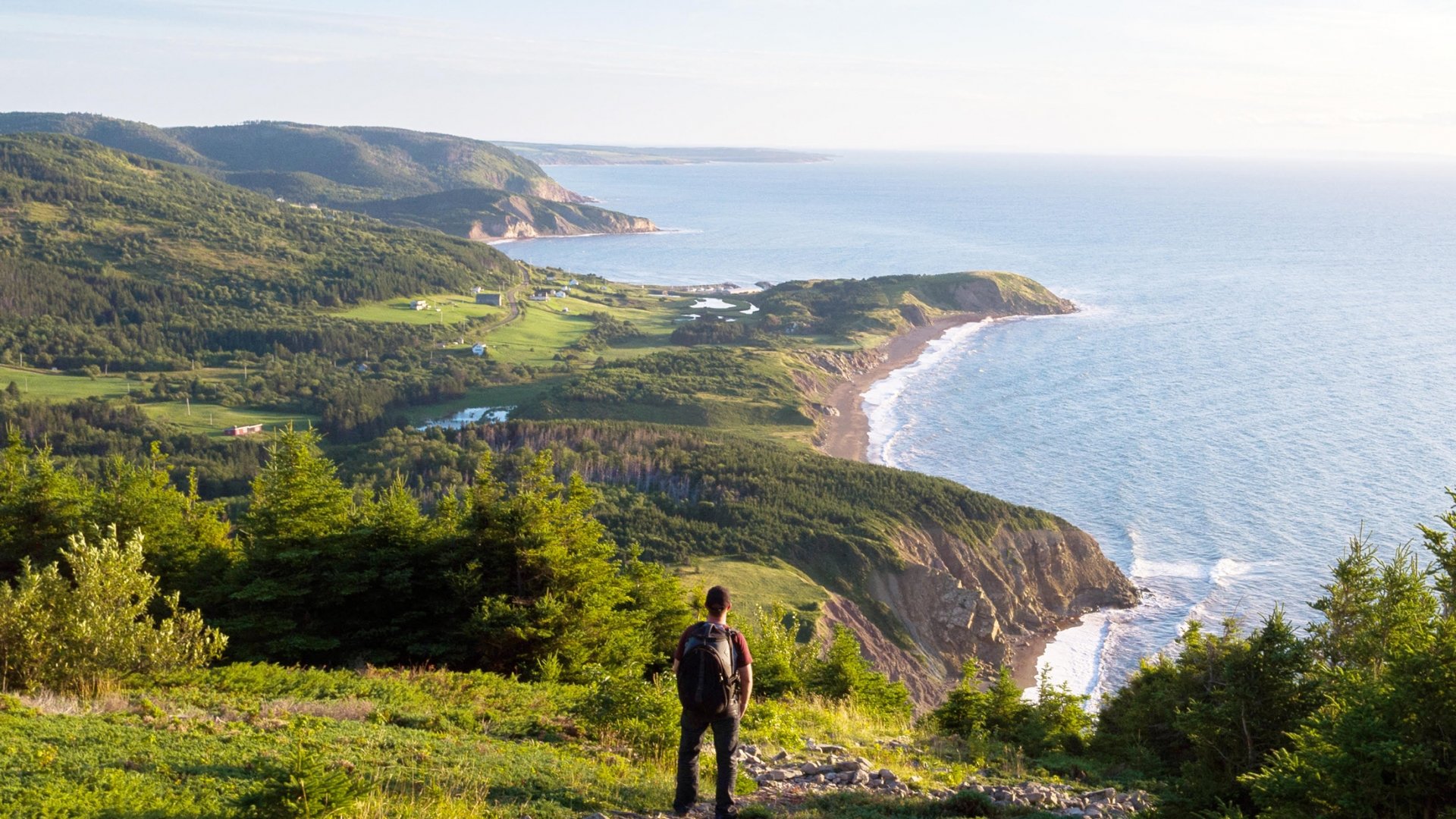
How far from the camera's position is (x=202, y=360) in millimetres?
139625

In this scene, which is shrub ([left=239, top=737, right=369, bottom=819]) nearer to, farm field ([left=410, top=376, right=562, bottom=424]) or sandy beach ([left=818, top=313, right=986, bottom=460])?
sandy beach ([left=818, top=313, right=986, bottom=460])

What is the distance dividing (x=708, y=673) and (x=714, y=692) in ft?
0.71

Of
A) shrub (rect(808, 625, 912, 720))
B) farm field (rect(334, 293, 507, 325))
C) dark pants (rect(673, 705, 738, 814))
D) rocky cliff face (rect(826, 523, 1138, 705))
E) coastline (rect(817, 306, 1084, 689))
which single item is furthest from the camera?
farm field (rect(334, 293, 507, 325))

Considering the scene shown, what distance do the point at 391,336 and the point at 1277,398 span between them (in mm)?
118880

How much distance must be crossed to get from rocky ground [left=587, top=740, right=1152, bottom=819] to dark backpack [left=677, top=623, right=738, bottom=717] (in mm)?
1882

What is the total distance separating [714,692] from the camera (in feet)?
35.4

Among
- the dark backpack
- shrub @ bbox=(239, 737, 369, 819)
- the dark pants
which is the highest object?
the dark backpack

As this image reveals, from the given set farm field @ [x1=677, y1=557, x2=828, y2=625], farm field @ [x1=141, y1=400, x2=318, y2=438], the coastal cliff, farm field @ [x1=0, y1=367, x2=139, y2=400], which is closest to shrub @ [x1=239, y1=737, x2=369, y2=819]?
farm field @ [x1=677, y1=557, x2=828, y2=625]

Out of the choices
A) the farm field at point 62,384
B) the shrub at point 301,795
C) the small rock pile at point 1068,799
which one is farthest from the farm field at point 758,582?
the farm field at point 62,384

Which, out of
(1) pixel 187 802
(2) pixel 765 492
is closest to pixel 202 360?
(2) pixel 765 492

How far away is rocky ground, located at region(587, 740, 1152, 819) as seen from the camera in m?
12.9

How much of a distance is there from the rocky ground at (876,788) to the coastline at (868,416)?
41950 millimetres

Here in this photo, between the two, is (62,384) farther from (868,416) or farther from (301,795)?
(301,795)

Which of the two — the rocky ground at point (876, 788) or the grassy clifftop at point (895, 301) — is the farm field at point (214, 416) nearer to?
the grassy clifftop at point (895, 301)
